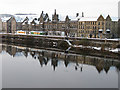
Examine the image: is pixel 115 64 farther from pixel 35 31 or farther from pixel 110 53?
pixel 35 31

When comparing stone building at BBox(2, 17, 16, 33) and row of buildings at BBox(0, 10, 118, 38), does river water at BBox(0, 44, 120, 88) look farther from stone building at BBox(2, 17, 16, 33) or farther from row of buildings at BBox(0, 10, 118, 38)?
stone building at BBox(2, 17, 16, 33)

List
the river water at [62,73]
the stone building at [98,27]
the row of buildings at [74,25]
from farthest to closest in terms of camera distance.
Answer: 1. the row of buildings at [74,25]
2. the stone building at [98,27]
3. the river water at [62,73]

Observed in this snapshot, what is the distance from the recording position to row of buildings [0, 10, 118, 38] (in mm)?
44969

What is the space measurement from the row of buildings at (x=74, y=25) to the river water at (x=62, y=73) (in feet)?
56.7

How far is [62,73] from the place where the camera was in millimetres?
21391

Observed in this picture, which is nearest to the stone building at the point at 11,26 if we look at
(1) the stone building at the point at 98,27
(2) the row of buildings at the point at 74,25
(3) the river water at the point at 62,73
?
(2) the row of buildings at the point at 74,25

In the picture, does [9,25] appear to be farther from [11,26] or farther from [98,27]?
[98,27]

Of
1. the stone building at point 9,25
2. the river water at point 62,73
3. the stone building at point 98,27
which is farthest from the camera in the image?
the stone building at point 9,25

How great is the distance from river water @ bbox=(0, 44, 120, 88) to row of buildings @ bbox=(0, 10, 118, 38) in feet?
56.7

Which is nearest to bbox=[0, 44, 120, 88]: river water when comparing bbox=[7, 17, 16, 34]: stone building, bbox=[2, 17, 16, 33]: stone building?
→ bbox=[7, 17, 16, 34]: stone building

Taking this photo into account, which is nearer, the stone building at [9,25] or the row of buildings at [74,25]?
the row of buildings at [74,25]

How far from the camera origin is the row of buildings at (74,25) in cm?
4497

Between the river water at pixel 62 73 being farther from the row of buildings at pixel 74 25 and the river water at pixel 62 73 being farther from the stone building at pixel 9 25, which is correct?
the stone building at pixel 9 25

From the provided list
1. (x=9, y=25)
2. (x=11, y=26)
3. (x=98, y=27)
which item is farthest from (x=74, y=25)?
(x=9, y=25)
